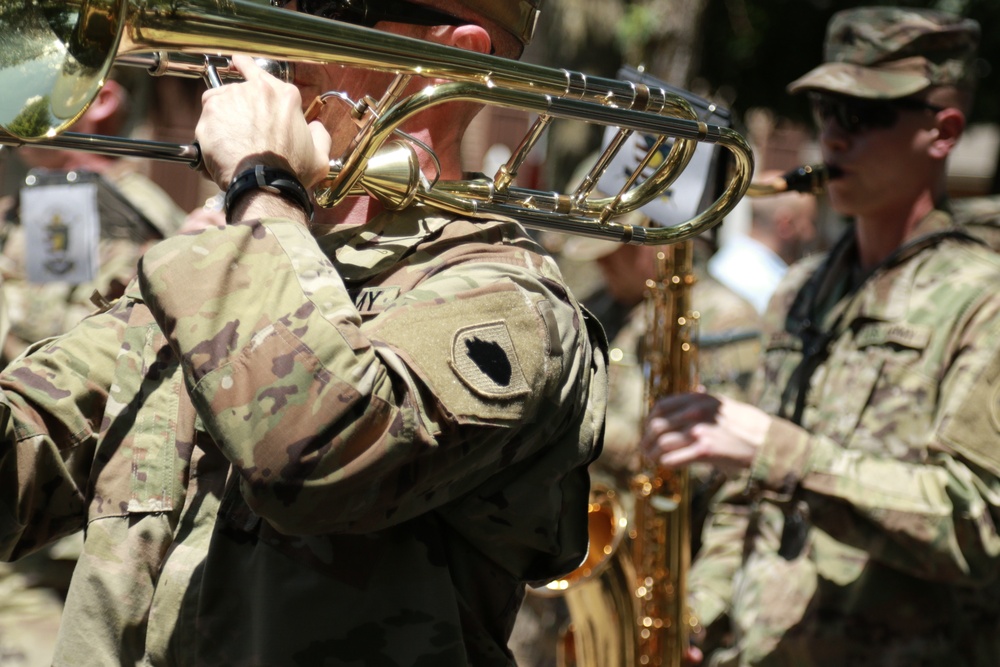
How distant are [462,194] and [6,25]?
29.5 inches

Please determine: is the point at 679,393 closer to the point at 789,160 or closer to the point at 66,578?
the point at 66,578

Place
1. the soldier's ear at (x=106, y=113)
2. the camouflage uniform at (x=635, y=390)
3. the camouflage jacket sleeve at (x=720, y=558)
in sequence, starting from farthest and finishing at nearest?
the soldier's ear at (x=106, y=113) → the camouflage uniform at (x=635, y=390) → the camouflage jacket sleeve at (x=720, y=558)

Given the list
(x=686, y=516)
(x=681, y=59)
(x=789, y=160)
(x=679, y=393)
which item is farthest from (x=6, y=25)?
(x=789, y=160)

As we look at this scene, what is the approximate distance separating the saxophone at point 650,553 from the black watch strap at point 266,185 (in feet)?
6.48

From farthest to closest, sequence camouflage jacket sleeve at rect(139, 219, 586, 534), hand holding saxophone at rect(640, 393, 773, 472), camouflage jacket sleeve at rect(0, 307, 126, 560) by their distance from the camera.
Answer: hand holding saxophone at rect(640, 393, 773, 472) → camouflage jacket sleeve at rect(0, 307, 126, 560) → camouflage jacket sleeve at rect(139, 219, 586, 534)

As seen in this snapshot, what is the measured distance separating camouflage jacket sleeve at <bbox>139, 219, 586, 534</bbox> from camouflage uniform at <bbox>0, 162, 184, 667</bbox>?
2.24 m

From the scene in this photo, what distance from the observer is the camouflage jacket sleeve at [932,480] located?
3037 mm

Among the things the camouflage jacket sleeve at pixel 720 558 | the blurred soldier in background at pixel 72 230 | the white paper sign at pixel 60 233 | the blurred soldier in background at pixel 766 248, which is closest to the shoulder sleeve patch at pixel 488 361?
the camouflage jacket sleeve at pixel 720 558

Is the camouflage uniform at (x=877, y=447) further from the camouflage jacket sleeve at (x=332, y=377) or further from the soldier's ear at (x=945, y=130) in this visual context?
the camouflage jacket sleeve at (x=332, y=377)

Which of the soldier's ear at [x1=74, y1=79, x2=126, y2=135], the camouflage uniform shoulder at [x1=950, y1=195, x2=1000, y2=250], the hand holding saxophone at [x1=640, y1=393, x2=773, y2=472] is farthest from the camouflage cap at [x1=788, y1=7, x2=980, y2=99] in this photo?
the soldier's ear at [x1=74, y1=79, x2=126, y2=135]

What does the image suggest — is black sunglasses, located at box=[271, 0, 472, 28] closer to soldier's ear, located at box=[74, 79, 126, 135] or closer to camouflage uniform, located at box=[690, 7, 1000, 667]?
camouflage uniform, located at box=[690, 7, 1000, 667]

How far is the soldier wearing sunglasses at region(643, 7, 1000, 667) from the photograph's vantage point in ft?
10.1

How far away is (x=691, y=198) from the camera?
305 centimetres

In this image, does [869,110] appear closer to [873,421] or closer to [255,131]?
[873,421]
